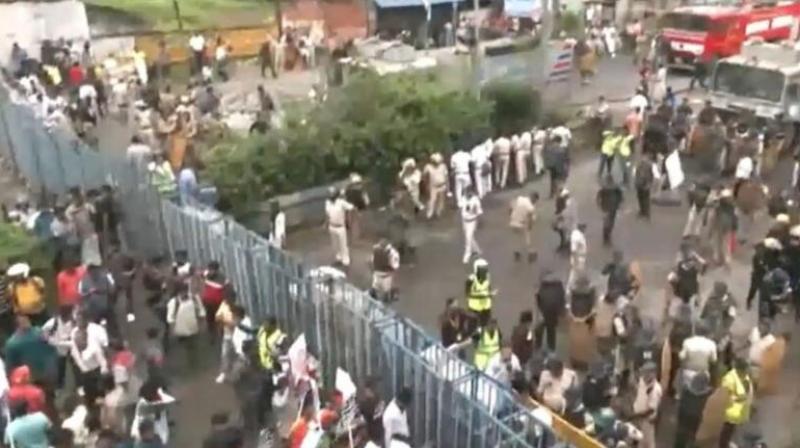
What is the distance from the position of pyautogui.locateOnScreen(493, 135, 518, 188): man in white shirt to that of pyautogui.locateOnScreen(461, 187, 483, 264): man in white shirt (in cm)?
274

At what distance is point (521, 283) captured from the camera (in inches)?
576

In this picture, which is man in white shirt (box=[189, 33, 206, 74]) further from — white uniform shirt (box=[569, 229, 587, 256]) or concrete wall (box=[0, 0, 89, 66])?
white uniform shirt (box=[569, 229, 587, 256])

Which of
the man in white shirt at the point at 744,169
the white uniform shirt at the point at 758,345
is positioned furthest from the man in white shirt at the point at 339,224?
the man in white shirt at the point at 744,169

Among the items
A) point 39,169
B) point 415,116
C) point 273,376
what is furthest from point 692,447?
point 39,169

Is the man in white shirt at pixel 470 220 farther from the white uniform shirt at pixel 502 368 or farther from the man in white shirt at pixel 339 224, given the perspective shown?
the white uniform shirt at pixel 502 368

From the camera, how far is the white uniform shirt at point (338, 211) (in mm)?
14445

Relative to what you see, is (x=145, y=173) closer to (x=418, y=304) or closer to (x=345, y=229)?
A: (x=345, y=229)

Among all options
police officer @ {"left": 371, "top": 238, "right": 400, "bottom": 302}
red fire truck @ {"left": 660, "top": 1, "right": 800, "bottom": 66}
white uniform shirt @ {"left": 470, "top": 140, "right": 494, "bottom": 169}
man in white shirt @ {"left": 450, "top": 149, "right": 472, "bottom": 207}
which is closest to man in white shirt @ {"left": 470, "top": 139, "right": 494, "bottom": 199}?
white uniform shirt @ {"left": 470, "top": 140, "right": 494, "bottom": 169}

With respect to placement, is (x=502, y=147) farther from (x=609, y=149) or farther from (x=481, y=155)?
(x=609, y=149)

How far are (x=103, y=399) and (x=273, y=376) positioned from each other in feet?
5.41

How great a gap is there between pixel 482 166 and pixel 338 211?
11.6 feet

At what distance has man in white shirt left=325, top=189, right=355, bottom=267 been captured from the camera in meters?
14.5

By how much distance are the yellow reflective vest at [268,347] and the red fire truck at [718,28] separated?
18.7 metres

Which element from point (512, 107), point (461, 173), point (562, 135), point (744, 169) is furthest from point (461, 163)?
point (744, 169)
